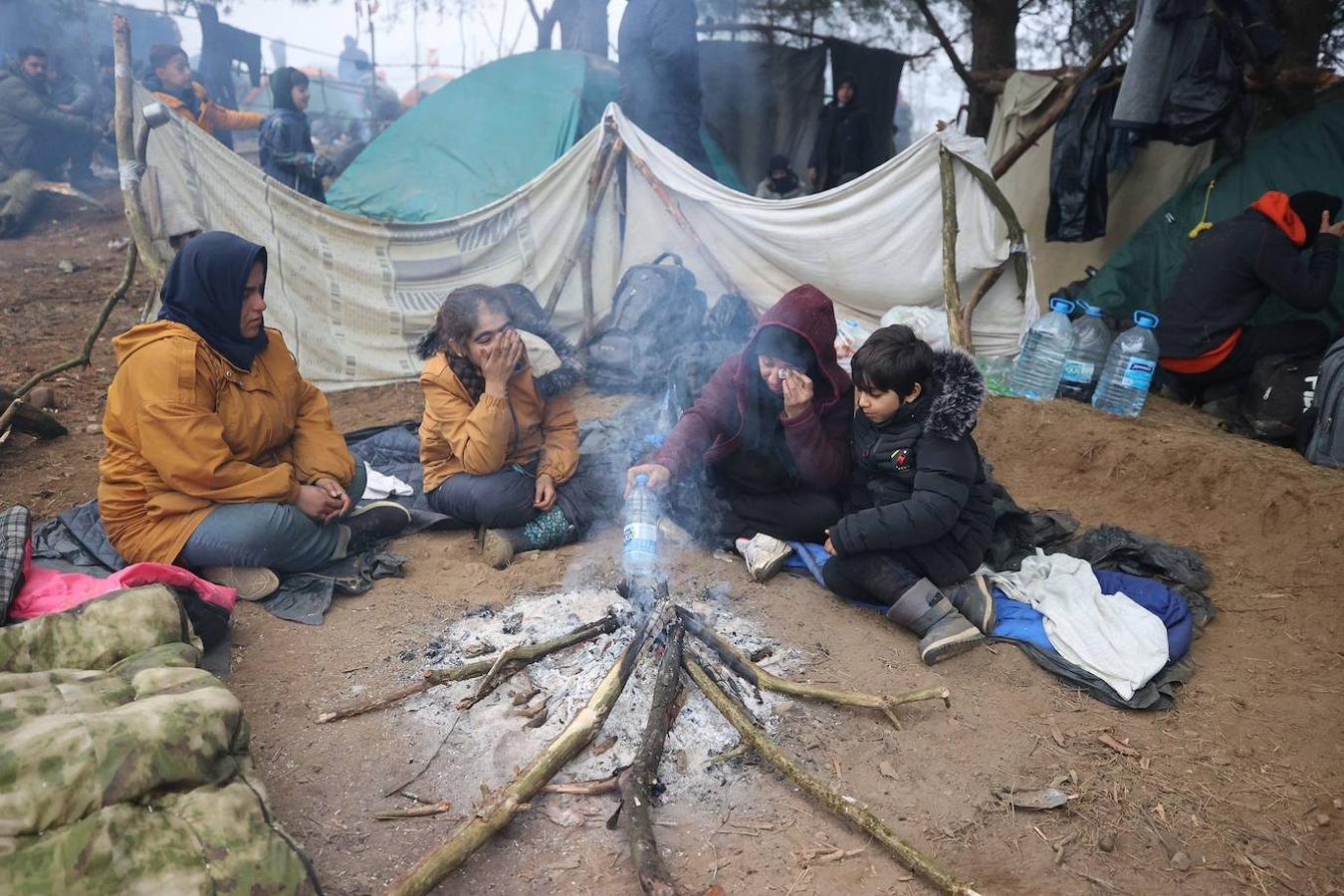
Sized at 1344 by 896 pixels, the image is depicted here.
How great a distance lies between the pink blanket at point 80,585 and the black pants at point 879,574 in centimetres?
221

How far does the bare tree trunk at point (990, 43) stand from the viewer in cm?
738

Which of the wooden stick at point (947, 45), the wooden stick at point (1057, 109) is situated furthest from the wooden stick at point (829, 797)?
the wooden stick at point (947, 45)

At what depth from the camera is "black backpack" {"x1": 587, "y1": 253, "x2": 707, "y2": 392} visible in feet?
18.9

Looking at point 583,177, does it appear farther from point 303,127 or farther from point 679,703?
point 679,703

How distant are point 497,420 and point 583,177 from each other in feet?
10.2

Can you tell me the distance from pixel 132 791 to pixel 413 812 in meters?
0.66

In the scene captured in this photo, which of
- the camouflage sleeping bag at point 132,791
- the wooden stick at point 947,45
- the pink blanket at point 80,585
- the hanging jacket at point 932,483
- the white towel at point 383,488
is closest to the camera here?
the camouflage sleeping bag at point 132,791

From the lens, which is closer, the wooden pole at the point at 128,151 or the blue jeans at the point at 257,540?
the blue jeans at the point at 257,540

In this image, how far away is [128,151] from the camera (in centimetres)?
458

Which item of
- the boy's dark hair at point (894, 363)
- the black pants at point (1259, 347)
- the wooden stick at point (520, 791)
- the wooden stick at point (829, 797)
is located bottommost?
the wooden stick at point (829, 797)

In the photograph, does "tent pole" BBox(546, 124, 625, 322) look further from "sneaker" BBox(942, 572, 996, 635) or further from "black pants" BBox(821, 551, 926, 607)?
"sneaker" BBox(942, 572, 996, 635)

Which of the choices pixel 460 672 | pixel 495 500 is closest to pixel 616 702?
pixel 460 672

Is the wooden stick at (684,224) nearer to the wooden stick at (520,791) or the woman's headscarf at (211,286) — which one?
the woman's headscarf at (211,286)

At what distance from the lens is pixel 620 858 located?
2045 mm
